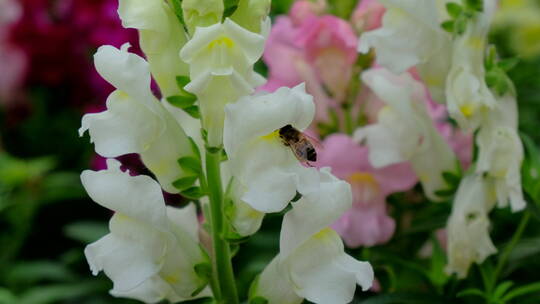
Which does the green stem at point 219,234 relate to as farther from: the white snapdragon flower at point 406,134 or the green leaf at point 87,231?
the green leaf at point 87,231

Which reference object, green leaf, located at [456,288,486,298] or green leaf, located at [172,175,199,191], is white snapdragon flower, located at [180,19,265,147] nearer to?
green leaf, located at [172,175,199,191]

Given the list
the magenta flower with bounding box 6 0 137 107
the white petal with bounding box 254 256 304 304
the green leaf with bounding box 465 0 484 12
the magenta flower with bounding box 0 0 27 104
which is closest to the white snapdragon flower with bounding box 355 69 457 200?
the green leaf with bounding box 465 0 484 12

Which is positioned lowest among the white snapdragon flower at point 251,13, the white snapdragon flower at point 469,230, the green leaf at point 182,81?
the white snapdragon flower at point 469,230

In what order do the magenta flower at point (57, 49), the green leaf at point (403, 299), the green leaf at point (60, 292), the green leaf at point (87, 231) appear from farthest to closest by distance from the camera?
the magenta flower at point (57, 49)
the green leaf at point (87, 231)
the green leaf at point (60, 292)
the green leaf at point (403, 299)

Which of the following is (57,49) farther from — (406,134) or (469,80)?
(469,80)

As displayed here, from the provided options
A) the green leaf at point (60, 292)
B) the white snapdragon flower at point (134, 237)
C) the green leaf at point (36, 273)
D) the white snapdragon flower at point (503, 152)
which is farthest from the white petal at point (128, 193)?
the green leaf at point (36, 273)

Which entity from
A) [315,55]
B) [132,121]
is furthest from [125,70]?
[315,55]

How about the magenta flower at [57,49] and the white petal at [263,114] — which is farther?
the magenta flower at [57,49]
